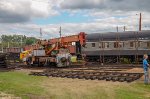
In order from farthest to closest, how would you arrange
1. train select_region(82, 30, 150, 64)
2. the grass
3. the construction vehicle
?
1. train select_region(82, 30, 150, 64)
2. the construction vehicle
3. the grass

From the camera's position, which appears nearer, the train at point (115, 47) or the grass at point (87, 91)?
the grass at point (87, 91)

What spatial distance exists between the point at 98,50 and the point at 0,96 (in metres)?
27.5

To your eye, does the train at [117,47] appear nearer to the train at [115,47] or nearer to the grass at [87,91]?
the train at [115,47]

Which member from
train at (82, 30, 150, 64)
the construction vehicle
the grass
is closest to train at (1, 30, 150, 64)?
train at (82, 30, 150, 64)

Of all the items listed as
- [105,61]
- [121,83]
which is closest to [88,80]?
[121,83]

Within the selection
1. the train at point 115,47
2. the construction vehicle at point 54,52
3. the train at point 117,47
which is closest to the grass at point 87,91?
the construction vehicle at point 54,52

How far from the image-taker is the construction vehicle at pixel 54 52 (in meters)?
32.2

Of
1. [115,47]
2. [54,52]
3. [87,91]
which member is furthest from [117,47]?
[87,91]

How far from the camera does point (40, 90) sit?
16.0 m

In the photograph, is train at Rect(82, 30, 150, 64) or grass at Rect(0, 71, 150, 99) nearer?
grass at Rect(0, 71, 150, 99)

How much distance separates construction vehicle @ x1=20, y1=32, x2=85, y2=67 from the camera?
32.2 metres

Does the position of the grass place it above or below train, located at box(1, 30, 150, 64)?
below

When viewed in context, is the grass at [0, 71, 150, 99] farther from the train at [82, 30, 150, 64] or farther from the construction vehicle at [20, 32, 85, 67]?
the train at [82, 30, 150, 64]

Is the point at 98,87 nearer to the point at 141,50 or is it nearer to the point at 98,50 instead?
the point at 141,50
